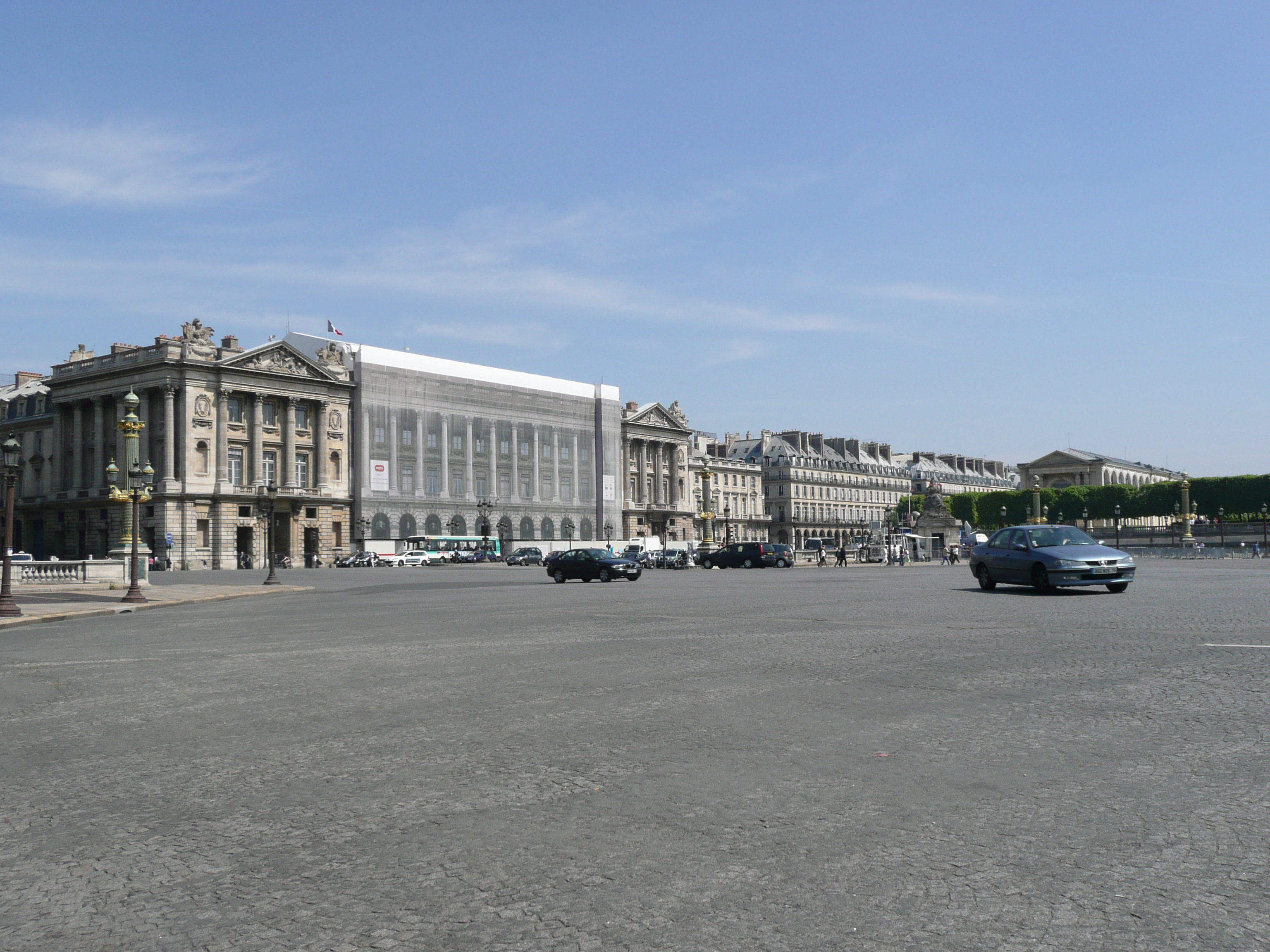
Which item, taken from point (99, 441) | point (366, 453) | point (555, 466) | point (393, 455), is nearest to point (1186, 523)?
point (555, 466)

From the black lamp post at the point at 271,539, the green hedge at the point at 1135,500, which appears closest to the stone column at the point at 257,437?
the black lamp post at the point at 271,539

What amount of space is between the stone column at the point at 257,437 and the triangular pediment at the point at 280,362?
92.5 inches

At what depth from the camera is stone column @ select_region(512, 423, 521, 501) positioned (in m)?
107

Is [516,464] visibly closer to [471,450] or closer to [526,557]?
[471,450]

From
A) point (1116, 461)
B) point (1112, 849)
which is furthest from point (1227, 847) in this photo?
point (1116, 461)

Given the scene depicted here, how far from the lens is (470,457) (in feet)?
335

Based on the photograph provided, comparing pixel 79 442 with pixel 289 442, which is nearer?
pixel 79 442

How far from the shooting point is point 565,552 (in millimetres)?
48469

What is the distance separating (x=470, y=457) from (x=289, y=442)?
16.2 m

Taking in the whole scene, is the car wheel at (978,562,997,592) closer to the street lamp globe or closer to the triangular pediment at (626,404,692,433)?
the street lamp globe

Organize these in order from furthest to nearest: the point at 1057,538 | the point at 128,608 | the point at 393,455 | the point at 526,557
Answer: the point at 393,455 → the point at 526,557 → the point at 128,608 → the point at 1057,538

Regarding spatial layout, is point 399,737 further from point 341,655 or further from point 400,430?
point 400,430

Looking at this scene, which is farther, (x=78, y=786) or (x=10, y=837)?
(x=78, y=786)

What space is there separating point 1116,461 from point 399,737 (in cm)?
20044
